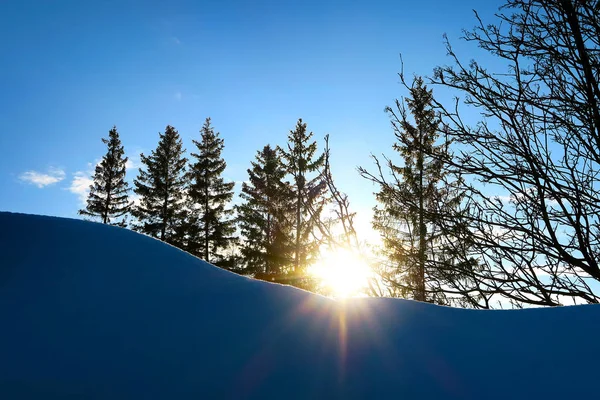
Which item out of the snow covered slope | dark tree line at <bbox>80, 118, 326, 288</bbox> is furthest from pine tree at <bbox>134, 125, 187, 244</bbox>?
the snow covered slope

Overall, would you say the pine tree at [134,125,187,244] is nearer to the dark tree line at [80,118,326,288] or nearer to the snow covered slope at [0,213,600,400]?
the dark tree line at [80,118,326,288]

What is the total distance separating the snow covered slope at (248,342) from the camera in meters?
0.59

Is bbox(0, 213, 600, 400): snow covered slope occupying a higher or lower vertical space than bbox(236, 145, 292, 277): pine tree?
lower

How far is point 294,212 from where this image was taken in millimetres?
27500

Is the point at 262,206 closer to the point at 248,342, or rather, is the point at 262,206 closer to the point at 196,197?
the point at 196,197

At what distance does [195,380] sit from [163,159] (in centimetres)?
3472

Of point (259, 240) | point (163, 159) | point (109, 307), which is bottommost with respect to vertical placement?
point (109, 307)

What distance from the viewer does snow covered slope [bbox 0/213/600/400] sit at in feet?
1.93

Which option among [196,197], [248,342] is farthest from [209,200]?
[248,342]

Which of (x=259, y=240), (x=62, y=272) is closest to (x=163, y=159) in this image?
(x=259, y=240)

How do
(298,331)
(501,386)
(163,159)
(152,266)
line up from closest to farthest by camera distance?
(501,386) → (298,331) → (152,266) → (163,159)

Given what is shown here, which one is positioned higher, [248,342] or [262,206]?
[262,206]

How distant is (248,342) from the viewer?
0.65 metres

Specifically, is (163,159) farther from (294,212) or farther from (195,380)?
(195,380)
